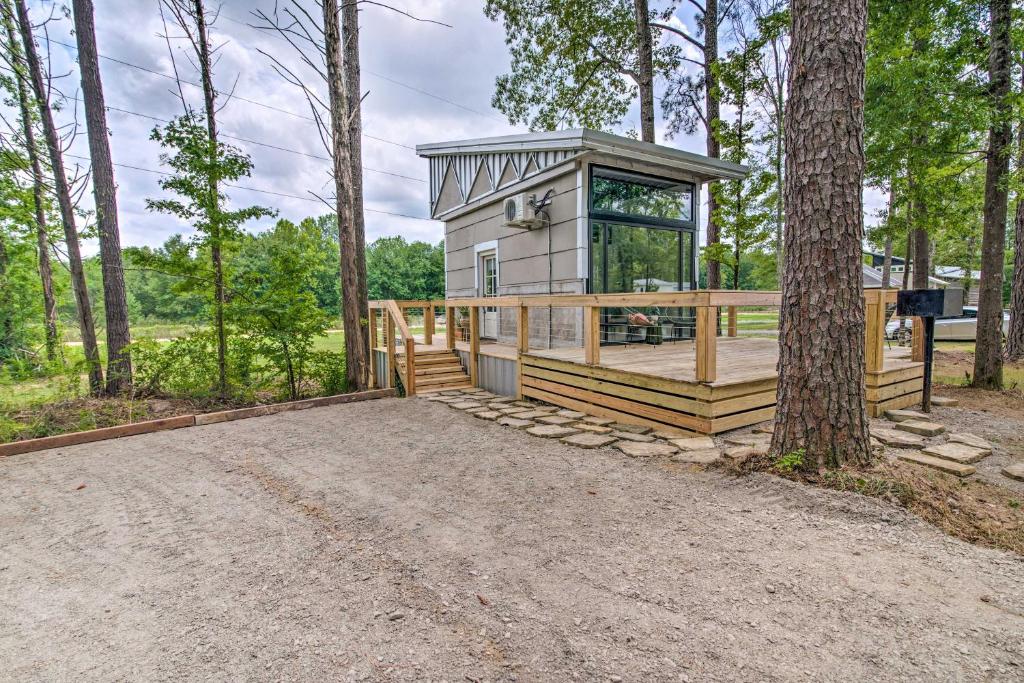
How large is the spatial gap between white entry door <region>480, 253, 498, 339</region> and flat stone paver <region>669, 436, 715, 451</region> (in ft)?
17.0

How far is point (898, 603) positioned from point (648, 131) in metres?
10.5

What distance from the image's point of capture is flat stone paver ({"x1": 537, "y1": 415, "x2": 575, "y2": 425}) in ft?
15.4

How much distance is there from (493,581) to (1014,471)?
3382 mm

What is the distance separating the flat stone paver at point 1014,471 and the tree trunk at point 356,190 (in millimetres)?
6645

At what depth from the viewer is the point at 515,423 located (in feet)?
15.5

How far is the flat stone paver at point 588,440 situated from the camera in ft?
12.8

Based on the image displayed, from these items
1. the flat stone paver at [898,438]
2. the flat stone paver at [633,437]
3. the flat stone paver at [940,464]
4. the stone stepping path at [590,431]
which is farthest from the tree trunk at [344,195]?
the flat stone paver at [940,464]

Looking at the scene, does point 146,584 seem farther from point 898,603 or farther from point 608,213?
point 608,213

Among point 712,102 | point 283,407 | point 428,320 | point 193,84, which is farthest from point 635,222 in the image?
point 193,84

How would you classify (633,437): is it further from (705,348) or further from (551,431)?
(705,348)

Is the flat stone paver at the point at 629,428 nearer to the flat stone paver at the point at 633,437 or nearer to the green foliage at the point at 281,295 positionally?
the flat stone paver at the point at 633,437

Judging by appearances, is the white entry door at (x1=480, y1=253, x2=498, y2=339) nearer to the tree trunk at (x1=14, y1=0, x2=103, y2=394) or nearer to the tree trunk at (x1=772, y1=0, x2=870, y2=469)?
the tree trunk at (x1=14, y1=0, x2=103, y2=394)

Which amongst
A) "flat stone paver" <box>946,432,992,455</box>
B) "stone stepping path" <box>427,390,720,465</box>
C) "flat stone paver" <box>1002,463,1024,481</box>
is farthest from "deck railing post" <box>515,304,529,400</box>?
"flat stone paver" <box>1002,463,1024,481</box>

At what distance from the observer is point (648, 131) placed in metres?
10.4
